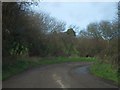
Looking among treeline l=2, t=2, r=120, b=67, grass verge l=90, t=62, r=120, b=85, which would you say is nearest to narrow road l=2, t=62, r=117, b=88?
grass verge l=90, t=62, r=120, b=85

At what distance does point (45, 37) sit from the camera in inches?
2672

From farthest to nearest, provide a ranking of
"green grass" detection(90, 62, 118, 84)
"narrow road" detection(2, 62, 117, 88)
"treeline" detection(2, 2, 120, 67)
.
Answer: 1. "treeline" detection(2, 2, 120, 67)
2. "green grass" detection(90, 62, 118, 84)
3. "narrow road" detection(2, 62, 117, 88)

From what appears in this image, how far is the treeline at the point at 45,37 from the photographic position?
107 feet

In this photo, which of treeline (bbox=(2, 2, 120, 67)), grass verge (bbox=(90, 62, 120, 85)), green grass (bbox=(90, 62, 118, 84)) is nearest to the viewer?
grass verge (bbox=(90, 62, 120, 85))

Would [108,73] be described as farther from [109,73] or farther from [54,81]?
[54,81]

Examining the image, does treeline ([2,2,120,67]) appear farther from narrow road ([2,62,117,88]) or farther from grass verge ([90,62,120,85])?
narrow road ([2,62,117,88])

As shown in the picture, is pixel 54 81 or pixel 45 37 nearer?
pixel 54 81

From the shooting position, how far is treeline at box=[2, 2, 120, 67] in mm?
32719

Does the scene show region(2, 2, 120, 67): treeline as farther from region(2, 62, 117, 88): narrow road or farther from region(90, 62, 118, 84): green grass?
region(2, 62, 117, 88): narrow road

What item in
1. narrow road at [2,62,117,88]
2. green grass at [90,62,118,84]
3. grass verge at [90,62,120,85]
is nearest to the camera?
narrow road at [2,62,117,88]

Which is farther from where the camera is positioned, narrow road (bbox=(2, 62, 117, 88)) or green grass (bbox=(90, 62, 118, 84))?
green grass (bbox=(90, 62, 118, 84))

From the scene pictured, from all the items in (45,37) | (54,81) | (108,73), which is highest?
(45,37)

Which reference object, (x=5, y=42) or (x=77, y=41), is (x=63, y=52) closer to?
(x=77, y=41)

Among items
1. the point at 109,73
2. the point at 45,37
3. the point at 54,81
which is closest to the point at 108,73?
the point at 109,73
